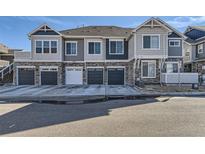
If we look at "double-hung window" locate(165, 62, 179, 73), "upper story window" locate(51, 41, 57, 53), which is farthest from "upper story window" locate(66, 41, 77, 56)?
"double-hung window" locate(165, 62, 179, 73)

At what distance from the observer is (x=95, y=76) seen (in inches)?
1099

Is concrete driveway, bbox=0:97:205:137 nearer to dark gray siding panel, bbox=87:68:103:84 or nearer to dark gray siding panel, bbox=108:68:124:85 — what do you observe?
dark gray siding panel, bbox=108:68:124:85

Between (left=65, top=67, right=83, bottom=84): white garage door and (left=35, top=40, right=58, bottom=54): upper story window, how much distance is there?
3.13 metres

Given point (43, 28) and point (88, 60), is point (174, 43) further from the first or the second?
point (43, 28)

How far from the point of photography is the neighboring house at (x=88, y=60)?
25578 mm

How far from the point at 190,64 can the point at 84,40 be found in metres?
18.1

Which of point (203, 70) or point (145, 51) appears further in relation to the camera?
point (203, 70)

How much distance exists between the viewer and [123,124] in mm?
7754

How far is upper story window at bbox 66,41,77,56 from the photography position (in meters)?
27.8

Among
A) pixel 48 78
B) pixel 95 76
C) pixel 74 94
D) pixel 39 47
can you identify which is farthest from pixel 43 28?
pixel 74 94

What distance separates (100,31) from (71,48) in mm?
4605
